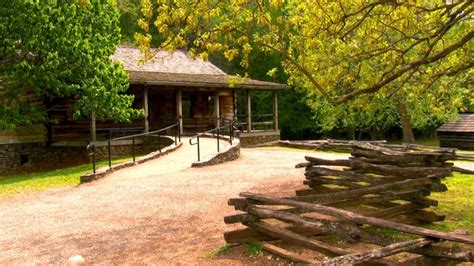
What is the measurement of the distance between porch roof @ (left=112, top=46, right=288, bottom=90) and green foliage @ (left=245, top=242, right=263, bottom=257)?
16984mm

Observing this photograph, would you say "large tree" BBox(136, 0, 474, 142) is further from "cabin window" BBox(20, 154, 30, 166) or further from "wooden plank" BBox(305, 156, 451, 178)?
"cabin window" BBox(20, 154, 30, 166)

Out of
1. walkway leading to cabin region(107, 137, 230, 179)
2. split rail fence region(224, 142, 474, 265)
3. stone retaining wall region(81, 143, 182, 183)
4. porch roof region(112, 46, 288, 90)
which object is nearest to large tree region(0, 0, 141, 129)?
stone retaining wall region(81, 143, 182, 183)

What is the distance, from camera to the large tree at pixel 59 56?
17.7m

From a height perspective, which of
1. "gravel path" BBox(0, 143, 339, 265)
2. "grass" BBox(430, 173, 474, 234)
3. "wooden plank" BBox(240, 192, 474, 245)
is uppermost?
"wooden plank" BBox(240, 192, 474, 245)

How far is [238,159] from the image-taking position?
19703 millimetres

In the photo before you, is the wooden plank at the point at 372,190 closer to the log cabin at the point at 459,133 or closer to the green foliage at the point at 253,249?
the green foliage at the point at 253,249

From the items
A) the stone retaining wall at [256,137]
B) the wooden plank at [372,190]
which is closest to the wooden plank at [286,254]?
the wooden plank at [372,190]

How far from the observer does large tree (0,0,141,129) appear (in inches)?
698

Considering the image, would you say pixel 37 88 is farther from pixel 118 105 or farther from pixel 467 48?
pixel 467 48

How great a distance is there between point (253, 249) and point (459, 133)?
2795 centimetres

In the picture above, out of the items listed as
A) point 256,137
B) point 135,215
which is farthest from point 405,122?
point 135,215

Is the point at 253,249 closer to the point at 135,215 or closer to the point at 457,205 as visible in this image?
the point at 135,215

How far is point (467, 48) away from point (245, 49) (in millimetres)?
6016

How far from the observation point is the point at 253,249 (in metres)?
7.02
